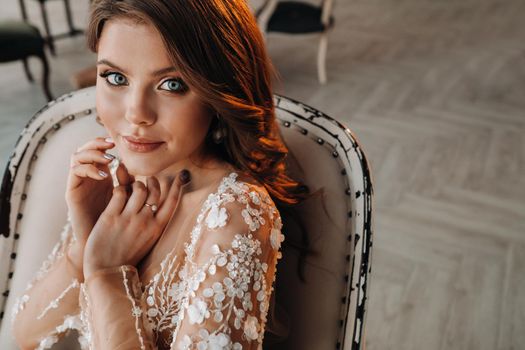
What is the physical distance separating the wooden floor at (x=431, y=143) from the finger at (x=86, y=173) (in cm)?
143

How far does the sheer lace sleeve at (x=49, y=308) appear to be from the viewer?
1201mm

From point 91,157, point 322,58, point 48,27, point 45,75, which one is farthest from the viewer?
point 48,27

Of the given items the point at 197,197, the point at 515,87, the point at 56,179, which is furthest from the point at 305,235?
the point at 515,87

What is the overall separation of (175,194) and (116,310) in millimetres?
275

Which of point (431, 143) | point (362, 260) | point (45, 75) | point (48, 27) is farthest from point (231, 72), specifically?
point (48, 27)

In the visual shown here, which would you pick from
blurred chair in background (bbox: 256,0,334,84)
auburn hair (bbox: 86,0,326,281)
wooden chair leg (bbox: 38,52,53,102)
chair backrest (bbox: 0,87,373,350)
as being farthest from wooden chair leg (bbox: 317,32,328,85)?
auburn hair (bbox: 86,0,326,281)

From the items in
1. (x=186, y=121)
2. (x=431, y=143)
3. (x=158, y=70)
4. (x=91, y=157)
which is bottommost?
(x=431, y=143)

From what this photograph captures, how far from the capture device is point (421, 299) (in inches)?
89.3

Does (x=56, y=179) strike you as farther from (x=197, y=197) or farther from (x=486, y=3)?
(x=486, y=3)

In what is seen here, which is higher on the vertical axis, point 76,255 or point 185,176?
point 185,176

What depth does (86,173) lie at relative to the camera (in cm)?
112

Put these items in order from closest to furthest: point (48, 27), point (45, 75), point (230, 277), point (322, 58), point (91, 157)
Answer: point (230, 277) → point (91, 157) → point (45, 75) → point (322, 58) → point (48, 27)

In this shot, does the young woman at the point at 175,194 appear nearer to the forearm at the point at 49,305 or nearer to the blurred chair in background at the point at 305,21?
the forearm at the point at 49,305

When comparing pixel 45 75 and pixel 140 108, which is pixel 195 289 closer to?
pixel 140 108
